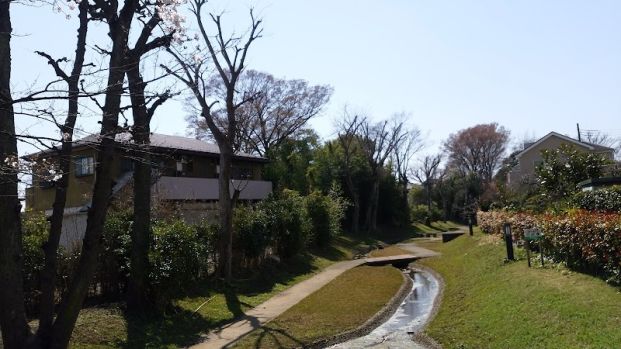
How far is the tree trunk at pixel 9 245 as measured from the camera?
7.25m

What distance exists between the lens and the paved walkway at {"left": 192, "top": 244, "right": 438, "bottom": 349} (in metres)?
11.8

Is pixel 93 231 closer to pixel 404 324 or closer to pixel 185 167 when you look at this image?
pixel 404 324

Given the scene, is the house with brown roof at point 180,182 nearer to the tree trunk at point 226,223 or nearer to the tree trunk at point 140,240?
the tree trunk at point 226,223

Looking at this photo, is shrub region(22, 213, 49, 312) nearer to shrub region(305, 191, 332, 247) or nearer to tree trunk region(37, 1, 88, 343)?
tree trunk region(37, 1, 88, 343)

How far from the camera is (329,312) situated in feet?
48.2

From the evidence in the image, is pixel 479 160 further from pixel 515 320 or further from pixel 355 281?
pixel 515 320

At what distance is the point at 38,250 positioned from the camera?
37.1 ft

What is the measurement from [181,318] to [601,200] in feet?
43.3

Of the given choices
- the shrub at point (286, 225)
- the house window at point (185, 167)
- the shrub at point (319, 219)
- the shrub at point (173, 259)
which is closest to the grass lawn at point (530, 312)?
the shrub at point (173, 259)

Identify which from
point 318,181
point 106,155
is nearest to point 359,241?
point 318,181

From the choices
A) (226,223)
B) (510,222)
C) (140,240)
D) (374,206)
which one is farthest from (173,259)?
(374,206)

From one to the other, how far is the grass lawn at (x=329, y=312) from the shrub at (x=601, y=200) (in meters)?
6.88

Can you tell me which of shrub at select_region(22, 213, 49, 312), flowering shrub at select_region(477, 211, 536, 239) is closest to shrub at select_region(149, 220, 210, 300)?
shrub at select_region(22, 213, 49, 312)

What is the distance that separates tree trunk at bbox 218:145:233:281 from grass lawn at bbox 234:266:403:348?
11.0 feet
